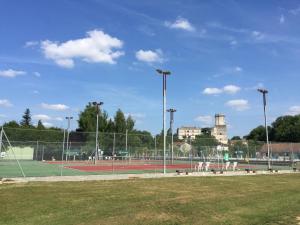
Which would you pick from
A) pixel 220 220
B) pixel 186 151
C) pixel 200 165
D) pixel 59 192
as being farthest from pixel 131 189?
pixel 186 151

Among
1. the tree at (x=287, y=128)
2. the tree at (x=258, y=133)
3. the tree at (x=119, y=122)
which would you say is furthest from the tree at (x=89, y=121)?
the tree at (x=258, y=133)

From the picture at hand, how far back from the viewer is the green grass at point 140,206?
10875mm

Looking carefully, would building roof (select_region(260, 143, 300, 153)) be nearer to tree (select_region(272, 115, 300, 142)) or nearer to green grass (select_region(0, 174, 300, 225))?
green grass (select_region(0, 174, 300, 225))

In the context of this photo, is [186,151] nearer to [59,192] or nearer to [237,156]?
[237,156]

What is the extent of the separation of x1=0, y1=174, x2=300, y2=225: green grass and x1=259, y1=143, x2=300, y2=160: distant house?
31288 millimetres

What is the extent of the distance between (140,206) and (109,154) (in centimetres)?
2163

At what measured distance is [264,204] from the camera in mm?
14078

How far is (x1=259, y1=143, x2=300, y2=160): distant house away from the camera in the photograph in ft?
158

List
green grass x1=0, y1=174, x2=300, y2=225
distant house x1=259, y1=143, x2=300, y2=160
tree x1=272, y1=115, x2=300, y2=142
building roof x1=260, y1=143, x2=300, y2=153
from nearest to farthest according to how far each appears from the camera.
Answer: green grass x1=0, y1=174, x2=300, y2=225
building roof x1=260, y1=143, x2=300, y2=153
distant house x1=259, y1=143, x2=300, y2=160
tree x1=272, y1=115, x2=300, y2=142

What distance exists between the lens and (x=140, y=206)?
13109 millimetres

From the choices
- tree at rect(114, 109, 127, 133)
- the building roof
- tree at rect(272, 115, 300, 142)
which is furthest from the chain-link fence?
tree at rect(272, 115, 300, 142)

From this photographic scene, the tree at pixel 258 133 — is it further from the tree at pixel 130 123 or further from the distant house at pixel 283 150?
the distant house at pixel 283 150

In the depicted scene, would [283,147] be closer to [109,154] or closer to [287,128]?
[109,154]

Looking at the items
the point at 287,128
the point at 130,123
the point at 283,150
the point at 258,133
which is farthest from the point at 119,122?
the point at 258,133
